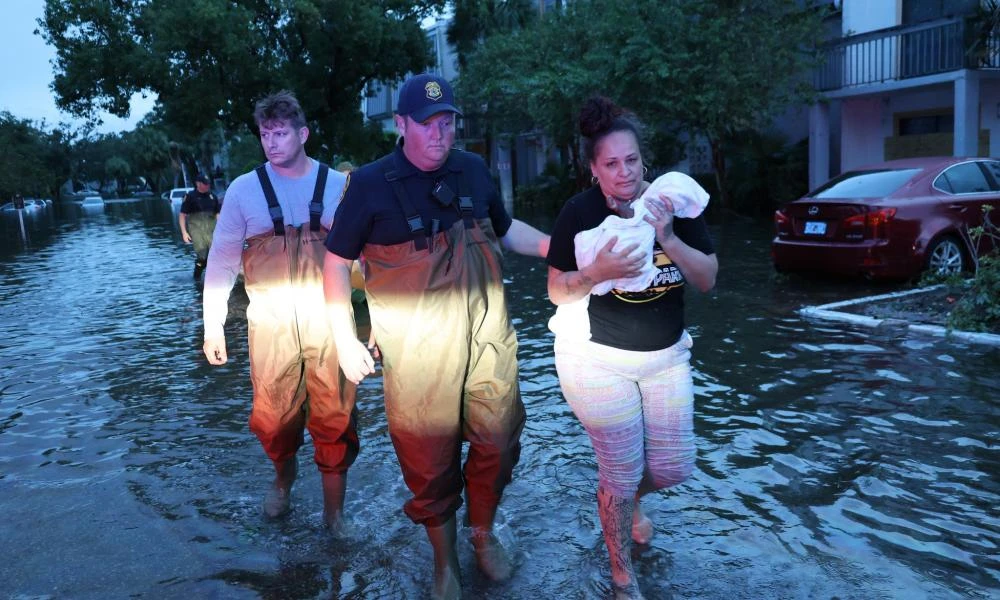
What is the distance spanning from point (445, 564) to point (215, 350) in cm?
165

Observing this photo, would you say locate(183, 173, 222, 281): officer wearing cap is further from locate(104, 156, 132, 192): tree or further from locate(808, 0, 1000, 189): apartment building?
locate(104, 156, 132, 192): tree

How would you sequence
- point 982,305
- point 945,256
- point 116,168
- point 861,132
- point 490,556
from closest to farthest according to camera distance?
point 490,556
point 982,305
point 945,256
point 861,132
point 116,168

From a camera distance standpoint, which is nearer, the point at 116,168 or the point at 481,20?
the point at 481,20

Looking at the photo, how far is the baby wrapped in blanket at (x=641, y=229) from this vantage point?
3.28 metres

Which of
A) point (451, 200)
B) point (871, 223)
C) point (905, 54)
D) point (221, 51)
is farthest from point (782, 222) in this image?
point (221, 51)

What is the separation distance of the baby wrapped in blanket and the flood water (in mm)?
1331

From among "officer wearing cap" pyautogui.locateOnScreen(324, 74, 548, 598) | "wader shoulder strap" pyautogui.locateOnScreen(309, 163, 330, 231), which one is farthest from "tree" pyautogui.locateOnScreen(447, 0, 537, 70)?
"officer wearing cap" pyautogui.locateOnScreen(324, 74, 548, 598)

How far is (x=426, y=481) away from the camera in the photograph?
147 inches

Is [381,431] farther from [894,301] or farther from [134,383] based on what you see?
[894,301]

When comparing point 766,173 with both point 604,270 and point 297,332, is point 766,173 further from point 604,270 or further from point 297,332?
point 604,270

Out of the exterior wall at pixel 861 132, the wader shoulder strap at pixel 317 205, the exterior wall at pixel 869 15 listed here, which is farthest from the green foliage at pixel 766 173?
the wader shoulder strap at pixel 317 205

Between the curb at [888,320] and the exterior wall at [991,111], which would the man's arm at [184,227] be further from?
the exterior wall at [991,111]

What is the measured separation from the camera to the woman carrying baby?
3.50 metres

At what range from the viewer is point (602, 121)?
138 inches
